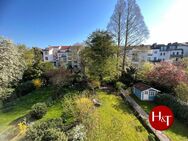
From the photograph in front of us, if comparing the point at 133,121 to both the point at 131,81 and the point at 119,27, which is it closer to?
the point at 131,81

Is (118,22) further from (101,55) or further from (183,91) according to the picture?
(183,91)

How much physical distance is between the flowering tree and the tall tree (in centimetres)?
816

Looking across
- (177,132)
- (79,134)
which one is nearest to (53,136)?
(79,134)

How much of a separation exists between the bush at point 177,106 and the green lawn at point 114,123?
5000 mm

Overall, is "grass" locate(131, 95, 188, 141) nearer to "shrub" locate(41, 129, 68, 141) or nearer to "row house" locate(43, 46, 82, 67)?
"shrub" locate(41, 129, 68, 141)

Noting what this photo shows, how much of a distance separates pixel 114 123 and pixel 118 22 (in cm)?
2106

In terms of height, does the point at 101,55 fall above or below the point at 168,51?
below

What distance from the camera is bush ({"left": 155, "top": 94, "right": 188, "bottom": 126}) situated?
753 inches

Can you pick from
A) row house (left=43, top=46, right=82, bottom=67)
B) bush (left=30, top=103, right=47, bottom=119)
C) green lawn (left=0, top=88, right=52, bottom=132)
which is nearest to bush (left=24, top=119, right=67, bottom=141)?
bush (left=30, top=103, right=47, bottom=119)

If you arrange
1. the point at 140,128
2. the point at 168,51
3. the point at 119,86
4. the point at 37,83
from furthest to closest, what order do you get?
1. the point at 168,51
2. the point at 37,83
3. the point at 119,86
4. the point at 140,128

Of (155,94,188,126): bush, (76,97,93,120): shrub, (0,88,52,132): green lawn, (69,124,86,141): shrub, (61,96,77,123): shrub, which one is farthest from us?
(0,88,52,132): green lawn

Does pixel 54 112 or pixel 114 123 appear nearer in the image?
pixel 114 123

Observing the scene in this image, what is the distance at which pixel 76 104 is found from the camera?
16.9 m

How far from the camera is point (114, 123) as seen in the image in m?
15.9
